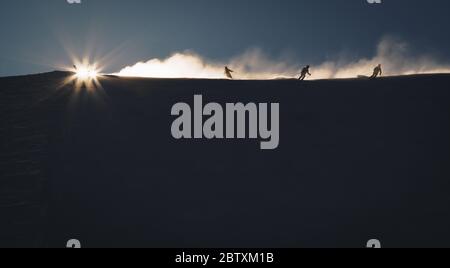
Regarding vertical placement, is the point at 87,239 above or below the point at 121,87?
below

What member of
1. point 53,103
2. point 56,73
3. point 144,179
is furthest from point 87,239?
point 56,73

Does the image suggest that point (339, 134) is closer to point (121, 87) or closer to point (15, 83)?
point (121, 87)

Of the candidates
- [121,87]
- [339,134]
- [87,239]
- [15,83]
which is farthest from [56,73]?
[339,134]

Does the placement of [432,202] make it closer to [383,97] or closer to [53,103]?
[383,97]

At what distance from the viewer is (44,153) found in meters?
13.8

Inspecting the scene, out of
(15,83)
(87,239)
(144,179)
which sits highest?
(15,83)

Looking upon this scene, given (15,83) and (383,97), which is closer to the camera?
(383,97)

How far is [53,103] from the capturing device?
14.8 metres

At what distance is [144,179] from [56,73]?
6.31 metres

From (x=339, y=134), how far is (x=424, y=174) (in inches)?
113
